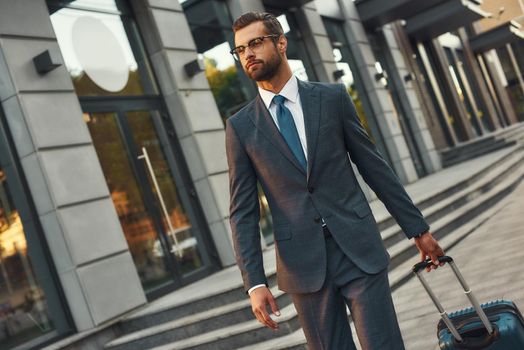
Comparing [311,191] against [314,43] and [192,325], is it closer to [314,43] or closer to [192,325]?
[192,325]

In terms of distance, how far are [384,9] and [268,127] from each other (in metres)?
15.1

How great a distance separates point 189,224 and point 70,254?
243 centimetres

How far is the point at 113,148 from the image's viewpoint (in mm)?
8391

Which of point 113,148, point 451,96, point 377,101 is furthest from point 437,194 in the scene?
point 451,96

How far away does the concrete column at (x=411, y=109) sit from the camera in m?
18.7

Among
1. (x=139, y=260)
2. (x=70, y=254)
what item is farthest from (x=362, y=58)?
(x=70, y=254)

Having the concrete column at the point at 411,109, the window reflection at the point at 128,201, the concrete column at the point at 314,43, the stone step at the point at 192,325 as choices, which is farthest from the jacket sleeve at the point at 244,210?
the concrete column at the point at 411,109

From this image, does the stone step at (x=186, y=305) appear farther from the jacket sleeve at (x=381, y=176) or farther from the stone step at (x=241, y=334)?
the jacket sleeve at (x=381, y=176)

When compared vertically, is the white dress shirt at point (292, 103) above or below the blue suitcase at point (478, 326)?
above

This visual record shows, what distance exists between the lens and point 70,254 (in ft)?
23.1

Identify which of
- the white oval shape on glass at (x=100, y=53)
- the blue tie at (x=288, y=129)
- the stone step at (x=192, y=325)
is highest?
the white oval shape on glass at (x=100, y=53)

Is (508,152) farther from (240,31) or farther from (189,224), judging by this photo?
(240,31)

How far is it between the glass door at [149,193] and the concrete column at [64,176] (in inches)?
23.1

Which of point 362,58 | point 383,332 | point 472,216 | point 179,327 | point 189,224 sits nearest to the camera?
point 383,332
